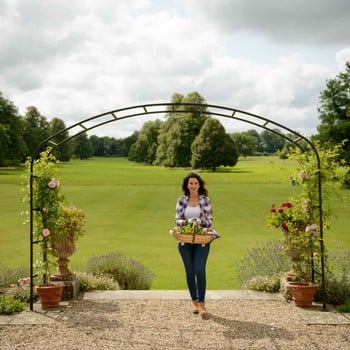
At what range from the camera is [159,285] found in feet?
39.8

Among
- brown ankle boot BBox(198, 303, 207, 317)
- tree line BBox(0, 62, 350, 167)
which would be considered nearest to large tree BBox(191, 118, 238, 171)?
tree line BBox(0, 62, 350, 167)

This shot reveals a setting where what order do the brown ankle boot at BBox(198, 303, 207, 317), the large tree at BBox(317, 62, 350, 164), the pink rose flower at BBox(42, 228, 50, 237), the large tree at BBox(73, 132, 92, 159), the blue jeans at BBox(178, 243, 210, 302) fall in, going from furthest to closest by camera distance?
the large tree at BBox(73, 132, 92, 159), the large tree at BBox(317, 62, 350, 164), the pink rose flower at BBox(42, 228, 50, 237), the brown ankle boot at BBox(198, 303, 207, 317), the blue jeans at BBox(178, 243, 210, 302)

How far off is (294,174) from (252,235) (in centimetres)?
1010

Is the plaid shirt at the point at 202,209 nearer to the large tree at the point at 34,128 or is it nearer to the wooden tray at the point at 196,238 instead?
the wooden tray at the point at 196,238

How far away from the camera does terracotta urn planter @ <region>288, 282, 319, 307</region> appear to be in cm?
822

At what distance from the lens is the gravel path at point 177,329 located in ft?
21.4

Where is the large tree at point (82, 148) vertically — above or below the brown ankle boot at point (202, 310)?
above

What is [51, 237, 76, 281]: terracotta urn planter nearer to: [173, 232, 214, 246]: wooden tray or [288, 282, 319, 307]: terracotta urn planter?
[173, 232, 214, 246]: wooden tray

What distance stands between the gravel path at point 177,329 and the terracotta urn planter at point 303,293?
0.52 feet

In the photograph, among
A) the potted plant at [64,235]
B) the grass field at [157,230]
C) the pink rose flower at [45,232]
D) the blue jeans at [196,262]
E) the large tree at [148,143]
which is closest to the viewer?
the blue jeans at [196,262]

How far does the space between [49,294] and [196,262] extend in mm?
2414

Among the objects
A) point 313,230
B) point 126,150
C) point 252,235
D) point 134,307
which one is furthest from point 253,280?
point 126,150

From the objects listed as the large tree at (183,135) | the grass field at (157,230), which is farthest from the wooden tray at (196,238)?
the large tree at (183,135)

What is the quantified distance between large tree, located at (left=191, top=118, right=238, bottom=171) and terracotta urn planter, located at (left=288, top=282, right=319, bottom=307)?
2170 inches
